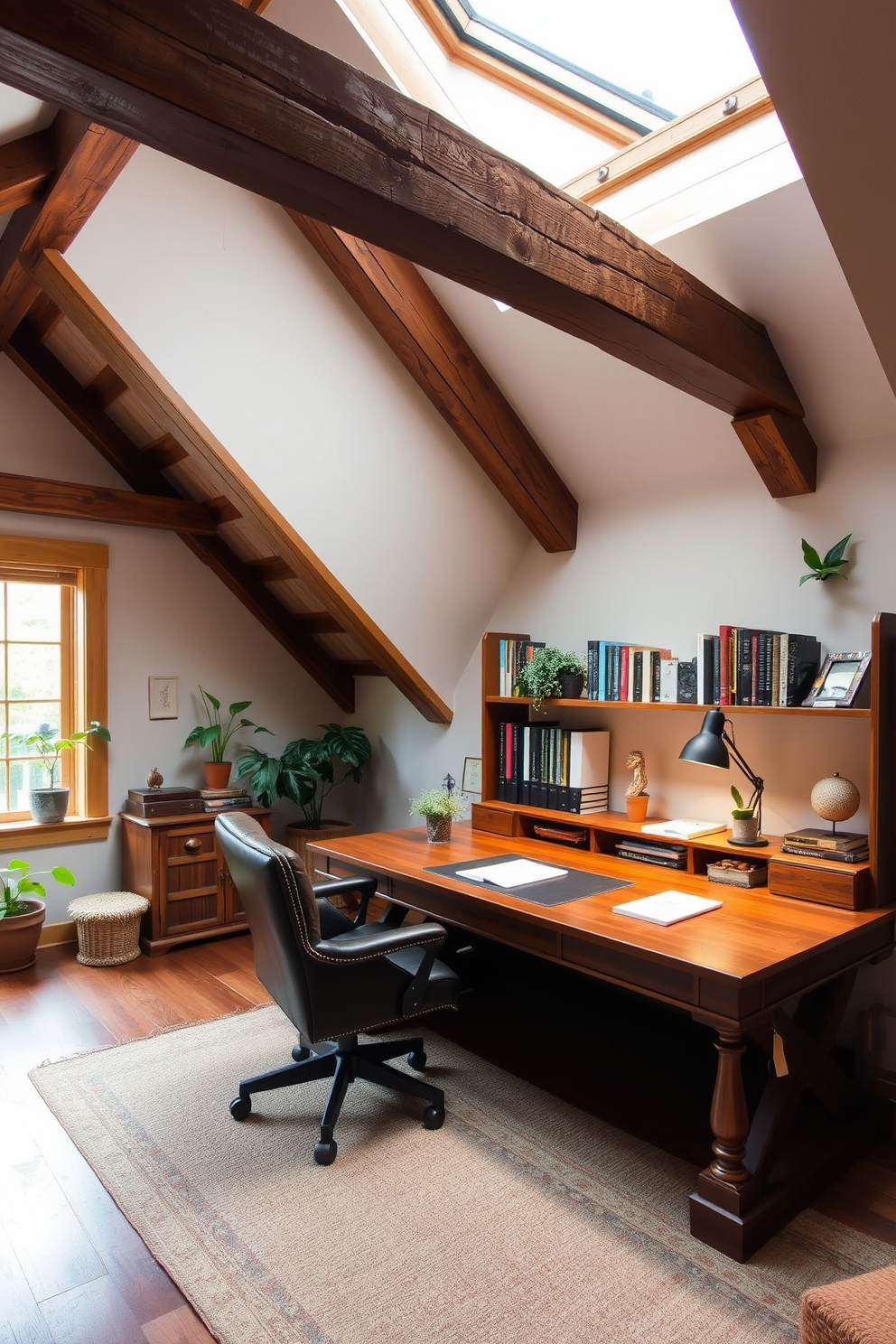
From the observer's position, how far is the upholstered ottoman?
3.98ft

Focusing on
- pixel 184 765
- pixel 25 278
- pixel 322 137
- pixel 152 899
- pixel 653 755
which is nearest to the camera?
pixel 322 137

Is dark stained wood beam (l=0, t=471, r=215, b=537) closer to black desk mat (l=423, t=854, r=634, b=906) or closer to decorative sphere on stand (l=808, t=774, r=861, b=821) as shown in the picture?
black desk mat (l=423, t=854, r=634, b=906)

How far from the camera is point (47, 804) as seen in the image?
4.03m

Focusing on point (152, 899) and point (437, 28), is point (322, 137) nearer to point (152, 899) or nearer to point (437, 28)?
point (437, 28)

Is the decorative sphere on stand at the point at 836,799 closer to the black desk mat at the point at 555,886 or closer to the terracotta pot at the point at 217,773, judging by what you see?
the black desk mat at the point at 555,886

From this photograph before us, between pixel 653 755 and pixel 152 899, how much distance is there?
7.95 feet

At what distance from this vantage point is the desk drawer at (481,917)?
2398 mm

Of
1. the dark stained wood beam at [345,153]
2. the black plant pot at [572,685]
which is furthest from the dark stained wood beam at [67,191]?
the black plant pot at [572,685]

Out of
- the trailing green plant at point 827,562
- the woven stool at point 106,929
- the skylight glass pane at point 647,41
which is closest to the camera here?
the skylight glass pane at point 647,41

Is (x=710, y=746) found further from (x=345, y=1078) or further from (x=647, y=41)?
(x=647, y=41)

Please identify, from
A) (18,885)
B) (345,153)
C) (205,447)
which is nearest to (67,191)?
(205,447)

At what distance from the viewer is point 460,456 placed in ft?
11.6

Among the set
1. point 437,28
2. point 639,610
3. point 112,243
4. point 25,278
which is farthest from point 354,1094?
point 437,28

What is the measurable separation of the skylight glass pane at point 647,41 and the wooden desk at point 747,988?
214 centimetres
